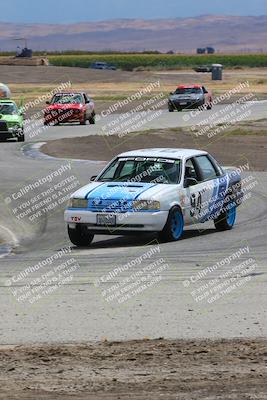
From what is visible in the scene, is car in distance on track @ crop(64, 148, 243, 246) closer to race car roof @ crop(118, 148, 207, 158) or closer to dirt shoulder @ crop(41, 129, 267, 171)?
race car roof @ crop(118, 148, 207, 158)

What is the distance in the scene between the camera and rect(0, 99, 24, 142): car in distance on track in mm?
39656

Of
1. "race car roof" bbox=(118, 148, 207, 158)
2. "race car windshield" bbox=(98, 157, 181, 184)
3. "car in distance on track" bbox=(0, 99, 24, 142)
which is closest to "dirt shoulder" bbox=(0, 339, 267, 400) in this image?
"race car windshield" bbox=(98, 157, 181, 184)

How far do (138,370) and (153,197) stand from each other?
8.12 m

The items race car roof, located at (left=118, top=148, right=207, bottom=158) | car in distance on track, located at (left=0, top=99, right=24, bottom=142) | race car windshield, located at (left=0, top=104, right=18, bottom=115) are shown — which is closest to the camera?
race car roof, located at (left=118, top=148, right=207, bottom=158)

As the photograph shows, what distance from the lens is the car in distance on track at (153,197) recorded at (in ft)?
52.1

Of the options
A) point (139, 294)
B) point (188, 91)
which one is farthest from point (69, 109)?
point (139, 294)

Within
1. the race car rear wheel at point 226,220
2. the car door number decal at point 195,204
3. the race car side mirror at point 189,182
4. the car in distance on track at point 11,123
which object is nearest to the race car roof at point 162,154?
the race car side mirror at point 189,182

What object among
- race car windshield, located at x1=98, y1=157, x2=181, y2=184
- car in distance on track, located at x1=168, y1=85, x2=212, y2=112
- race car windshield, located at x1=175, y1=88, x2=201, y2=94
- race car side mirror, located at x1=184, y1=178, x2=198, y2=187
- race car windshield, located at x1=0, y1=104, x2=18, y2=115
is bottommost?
car in distance on track, located at x1=168, y1=85, x2=212, y2=112

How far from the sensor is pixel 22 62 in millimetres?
113625

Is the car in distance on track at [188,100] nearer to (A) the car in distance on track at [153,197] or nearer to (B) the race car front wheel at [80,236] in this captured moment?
(A) the car in distance on track at [153,197]

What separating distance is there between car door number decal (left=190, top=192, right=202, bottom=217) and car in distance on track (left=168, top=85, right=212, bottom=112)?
4248cm

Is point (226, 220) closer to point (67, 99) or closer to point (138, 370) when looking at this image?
point (138, 370)

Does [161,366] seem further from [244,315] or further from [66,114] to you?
[66,114]

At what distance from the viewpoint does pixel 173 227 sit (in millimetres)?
16312
